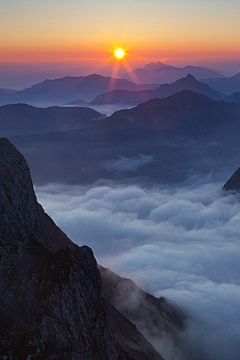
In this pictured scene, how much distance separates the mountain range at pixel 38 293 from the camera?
1171 inches

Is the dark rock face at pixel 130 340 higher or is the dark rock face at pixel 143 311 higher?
the dark rock face at pixel 143 311

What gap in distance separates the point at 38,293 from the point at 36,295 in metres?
0.37

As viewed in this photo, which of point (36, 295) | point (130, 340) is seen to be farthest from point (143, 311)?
point (36, 295)

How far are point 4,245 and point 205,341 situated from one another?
8147 centimetres

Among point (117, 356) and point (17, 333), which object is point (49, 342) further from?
point (117, 356)

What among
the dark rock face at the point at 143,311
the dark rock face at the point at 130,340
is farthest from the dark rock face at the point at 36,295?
the dark rock face at the point at 143,311

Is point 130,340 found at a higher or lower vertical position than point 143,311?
lower

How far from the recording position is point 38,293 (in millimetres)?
36562

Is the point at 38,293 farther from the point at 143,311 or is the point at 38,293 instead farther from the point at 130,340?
the point at 143,311

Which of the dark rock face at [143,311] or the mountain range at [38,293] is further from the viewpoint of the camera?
the dark rock face at [143,311]

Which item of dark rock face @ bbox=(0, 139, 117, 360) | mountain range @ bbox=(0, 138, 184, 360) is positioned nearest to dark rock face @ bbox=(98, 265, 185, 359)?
mountain range @ bbox=(0, 138, 184, 360)

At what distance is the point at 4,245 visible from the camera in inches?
1499

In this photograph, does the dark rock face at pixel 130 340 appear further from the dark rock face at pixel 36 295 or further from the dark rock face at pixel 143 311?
the dark rock face at pixel 36 295

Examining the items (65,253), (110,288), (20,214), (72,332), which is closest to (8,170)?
(20,214)
